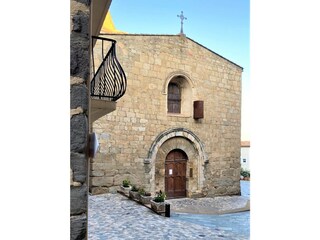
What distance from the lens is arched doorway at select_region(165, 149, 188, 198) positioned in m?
11.6

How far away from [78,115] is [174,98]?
35.5ft

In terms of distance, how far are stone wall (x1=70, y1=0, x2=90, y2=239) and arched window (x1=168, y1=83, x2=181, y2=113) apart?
10.5 m

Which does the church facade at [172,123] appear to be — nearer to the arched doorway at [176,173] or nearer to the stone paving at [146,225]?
the arched doorway at [176,173]

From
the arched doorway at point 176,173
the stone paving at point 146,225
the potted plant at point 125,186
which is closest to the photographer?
the stone paving at point 146,225

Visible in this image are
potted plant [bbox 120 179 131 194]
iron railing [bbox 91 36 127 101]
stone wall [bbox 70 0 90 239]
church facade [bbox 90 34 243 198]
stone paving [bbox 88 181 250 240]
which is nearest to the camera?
stone wall [bbox 70 0 90 239]

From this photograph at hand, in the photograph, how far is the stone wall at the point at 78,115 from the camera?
50.1 inches

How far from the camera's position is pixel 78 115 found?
4.25 feet

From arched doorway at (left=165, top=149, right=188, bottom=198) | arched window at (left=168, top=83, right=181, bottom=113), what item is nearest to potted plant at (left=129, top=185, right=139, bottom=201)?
arched doorway at (left=165, top=149, right=188, bottom=198)

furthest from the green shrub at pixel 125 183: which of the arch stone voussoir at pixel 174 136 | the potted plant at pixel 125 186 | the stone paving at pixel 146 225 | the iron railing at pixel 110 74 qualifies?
the iron railing at pixel 110 74

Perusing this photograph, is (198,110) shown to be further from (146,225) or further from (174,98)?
(146,225)

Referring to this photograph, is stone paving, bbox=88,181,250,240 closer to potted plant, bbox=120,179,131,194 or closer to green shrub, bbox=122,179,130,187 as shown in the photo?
potted plant, bbox=120,179,131,194

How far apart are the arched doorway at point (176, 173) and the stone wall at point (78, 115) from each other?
10.4 meters

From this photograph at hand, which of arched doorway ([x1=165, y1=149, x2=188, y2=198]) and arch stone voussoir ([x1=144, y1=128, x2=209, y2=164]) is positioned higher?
arch stone voussoir ([x1=144, y1=128, x2=209, y2=164])
